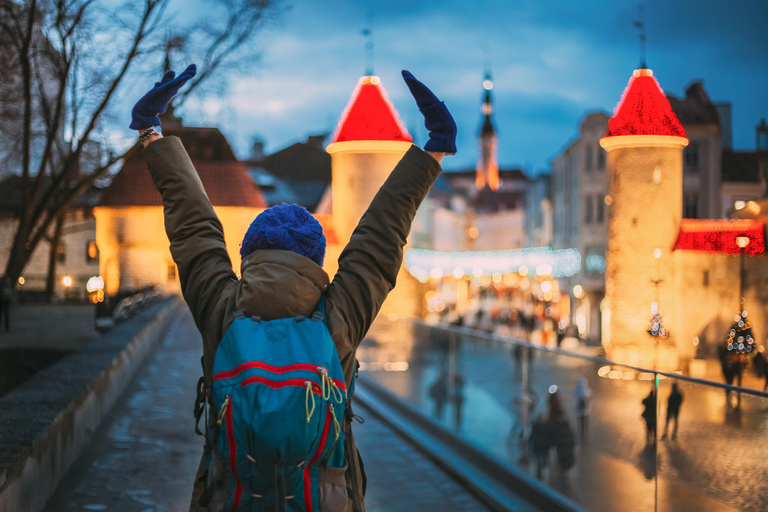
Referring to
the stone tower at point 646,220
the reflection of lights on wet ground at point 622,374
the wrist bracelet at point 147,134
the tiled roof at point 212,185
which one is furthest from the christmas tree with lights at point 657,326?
the tiled roof at point 212,185

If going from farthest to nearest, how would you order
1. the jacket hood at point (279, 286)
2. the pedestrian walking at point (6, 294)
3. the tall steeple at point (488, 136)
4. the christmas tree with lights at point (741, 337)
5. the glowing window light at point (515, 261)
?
the tall steeple at point (488, 136) → the glowing window light at point (515, 261) → the pedestrian walking at point (6, 294) → the christmas tree with lights at point (741, 337) → the jacket hood at point (279, 286)

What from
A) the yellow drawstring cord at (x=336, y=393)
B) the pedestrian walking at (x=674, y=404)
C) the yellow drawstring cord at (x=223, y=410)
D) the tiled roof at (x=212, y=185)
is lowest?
the pedestrian walking at (x=674, y=404)

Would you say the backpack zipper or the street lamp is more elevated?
the street lamp

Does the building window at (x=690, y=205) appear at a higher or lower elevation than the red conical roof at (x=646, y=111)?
lower

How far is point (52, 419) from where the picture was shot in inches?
213

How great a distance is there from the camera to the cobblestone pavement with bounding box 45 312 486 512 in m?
5.88

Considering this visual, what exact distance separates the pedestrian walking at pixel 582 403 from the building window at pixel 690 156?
2.23m

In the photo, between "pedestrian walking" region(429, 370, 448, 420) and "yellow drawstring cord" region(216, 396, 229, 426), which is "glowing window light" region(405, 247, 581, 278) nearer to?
"pedestrian walking" region(429, 370, 448, 420)

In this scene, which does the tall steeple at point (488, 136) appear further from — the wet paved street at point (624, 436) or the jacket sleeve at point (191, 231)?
the jacket sleeve at point (191, 231)

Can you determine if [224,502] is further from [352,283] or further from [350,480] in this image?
[352,283]

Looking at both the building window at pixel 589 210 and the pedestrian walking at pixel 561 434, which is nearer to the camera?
the pedestrian walking at pixel 561 434

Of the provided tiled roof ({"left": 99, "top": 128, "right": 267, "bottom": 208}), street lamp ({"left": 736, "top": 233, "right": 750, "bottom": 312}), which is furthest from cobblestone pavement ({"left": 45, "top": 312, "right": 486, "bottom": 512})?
tiled roof ({"left": 99, "top": 128, "right": 267, "bottom": 208})

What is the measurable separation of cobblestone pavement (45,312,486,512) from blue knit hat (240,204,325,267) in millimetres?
3409

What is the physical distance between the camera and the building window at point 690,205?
7.76 metres
